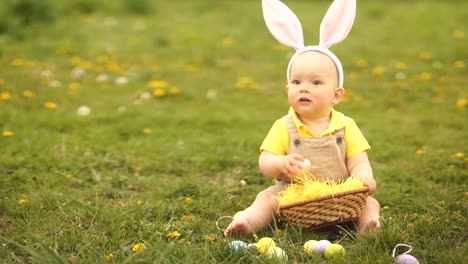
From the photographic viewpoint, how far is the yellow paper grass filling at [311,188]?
8.66ft

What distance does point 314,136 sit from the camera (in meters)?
2.92

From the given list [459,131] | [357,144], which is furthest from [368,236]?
[459,131]

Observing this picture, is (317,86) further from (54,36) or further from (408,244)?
(54,36)

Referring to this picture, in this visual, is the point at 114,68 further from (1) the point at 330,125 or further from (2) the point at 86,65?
(1) the point at 330,125

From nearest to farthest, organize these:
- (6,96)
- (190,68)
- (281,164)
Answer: (281,164)
(6,96)
(190,68)

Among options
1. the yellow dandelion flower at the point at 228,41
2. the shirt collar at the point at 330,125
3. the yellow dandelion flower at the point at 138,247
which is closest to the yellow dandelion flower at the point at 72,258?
the yellow dandelion flower at the point at 138,247

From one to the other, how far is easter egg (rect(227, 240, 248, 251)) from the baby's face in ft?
2.40

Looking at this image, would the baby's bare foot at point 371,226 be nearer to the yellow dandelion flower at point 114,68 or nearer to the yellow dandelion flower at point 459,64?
the yellow dandelion flower at point 114,68

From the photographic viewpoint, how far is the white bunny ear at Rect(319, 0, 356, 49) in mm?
2938

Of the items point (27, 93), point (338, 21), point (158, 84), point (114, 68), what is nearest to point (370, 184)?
point (338, 21)

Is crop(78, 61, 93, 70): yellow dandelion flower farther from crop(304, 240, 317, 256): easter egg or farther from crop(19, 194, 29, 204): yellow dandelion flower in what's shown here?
crop(304, 240, 317, 256): easter egg

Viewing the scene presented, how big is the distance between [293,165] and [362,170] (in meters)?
0.36

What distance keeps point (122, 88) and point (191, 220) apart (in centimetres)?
269

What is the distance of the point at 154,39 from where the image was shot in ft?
23.3
